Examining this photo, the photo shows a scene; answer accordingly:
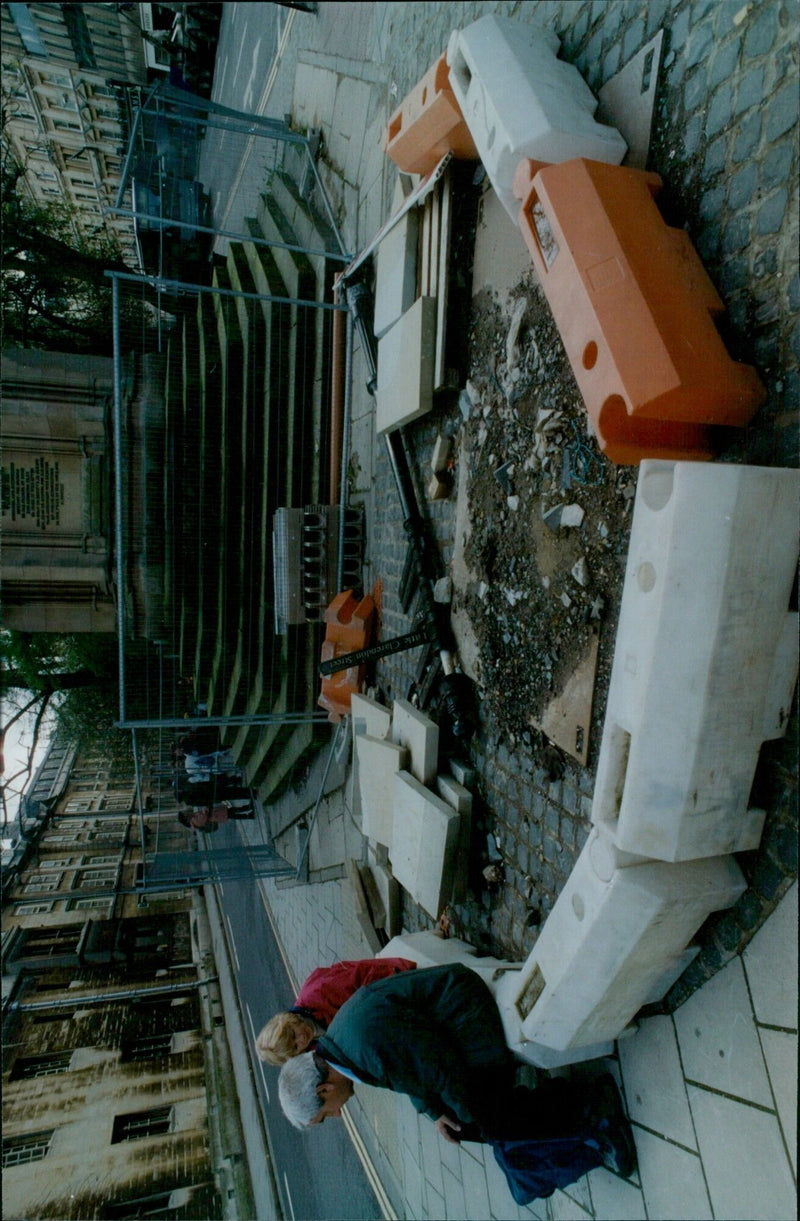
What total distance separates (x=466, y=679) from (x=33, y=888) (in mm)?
12596

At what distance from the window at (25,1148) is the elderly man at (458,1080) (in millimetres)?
4616

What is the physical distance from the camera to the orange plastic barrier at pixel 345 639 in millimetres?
5168

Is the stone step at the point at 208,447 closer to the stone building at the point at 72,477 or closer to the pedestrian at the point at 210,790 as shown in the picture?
the stone building at the point at 72,477

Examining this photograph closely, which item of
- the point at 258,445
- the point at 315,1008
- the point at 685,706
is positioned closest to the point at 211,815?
the point at 258,445

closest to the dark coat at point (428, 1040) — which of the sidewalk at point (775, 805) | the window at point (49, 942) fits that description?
the sidewalk at point (775, 805)

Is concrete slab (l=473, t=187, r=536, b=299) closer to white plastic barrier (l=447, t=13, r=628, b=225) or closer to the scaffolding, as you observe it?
white plastic barrier (l=447, t=13, r=628, b=225)

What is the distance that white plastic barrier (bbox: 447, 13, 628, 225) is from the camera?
93.5 inches

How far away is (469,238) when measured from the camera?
368 cm

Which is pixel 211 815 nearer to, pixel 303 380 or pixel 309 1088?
pixel 303 380

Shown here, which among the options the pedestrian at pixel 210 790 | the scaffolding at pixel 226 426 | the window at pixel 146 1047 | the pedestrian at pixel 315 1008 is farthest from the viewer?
the pedestrian at pixel 210 790

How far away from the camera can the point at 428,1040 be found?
249 centimetres

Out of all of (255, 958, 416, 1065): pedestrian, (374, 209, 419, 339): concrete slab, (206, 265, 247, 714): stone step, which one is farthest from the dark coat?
(206, 265, 247, 714): stone step

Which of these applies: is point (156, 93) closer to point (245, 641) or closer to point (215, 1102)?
point (245, 641)

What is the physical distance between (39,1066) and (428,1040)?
6.31 metres
